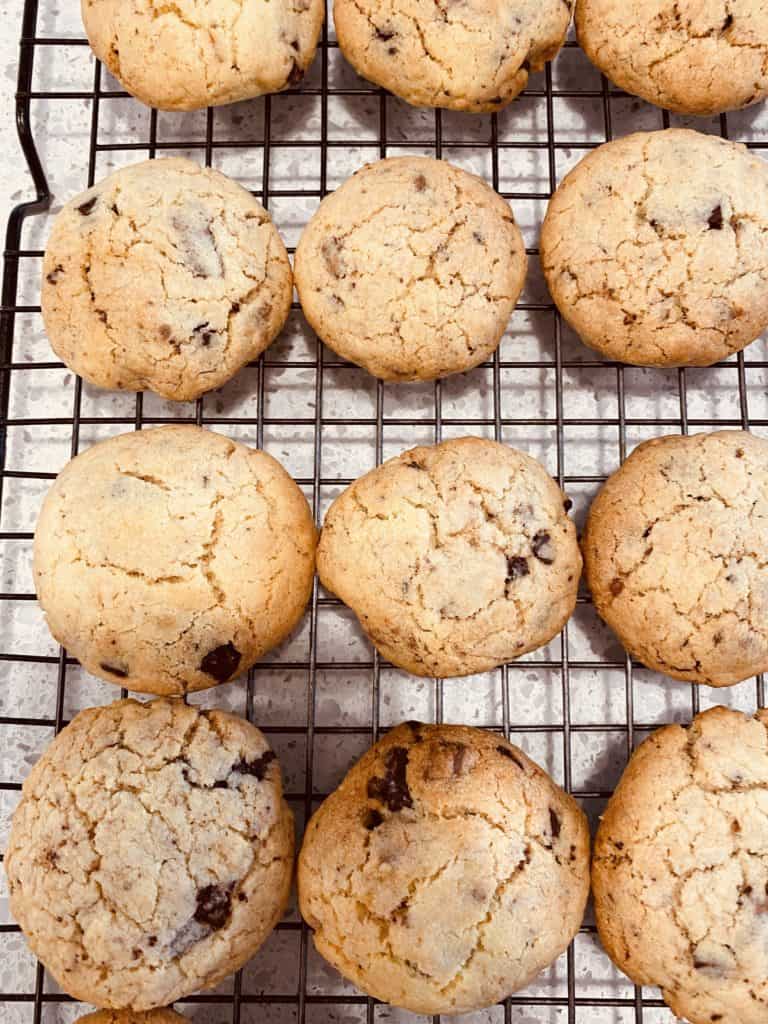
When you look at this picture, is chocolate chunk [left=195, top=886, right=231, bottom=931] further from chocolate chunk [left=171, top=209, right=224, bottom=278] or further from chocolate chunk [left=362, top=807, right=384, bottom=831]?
chocolate chunk [left=171, top=209, right=224, bottom=278]

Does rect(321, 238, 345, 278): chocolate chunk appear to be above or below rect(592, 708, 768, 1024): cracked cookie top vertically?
above

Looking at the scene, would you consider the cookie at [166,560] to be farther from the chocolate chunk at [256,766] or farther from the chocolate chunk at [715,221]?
the chocolate chunk at [715,221]

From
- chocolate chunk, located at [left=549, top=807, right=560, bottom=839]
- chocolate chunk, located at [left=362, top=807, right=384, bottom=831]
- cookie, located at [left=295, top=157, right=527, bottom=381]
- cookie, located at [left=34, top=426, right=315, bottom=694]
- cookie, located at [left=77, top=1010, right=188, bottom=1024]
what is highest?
cookie, located at [left=295, top=157, right=527, bottom=381]

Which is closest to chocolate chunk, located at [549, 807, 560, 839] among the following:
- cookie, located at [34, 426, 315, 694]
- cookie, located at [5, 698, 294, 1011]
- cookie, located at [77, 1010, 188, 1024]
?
cookie, located at [5, 698, 294, 1011]

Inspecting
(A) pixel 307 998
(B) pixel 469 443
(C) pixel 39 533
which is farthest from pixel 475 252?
(A) pixel 307 998

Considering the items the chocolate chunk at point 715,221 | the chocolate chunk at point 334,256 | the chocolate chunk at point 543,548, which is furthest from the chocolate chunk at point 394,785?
the chocolate chunk at point 715,221

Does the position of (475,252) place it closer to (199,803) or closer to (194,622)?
(194,622)

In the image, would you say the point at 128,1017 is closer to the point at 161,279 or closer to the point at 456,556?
the point at 456,556
